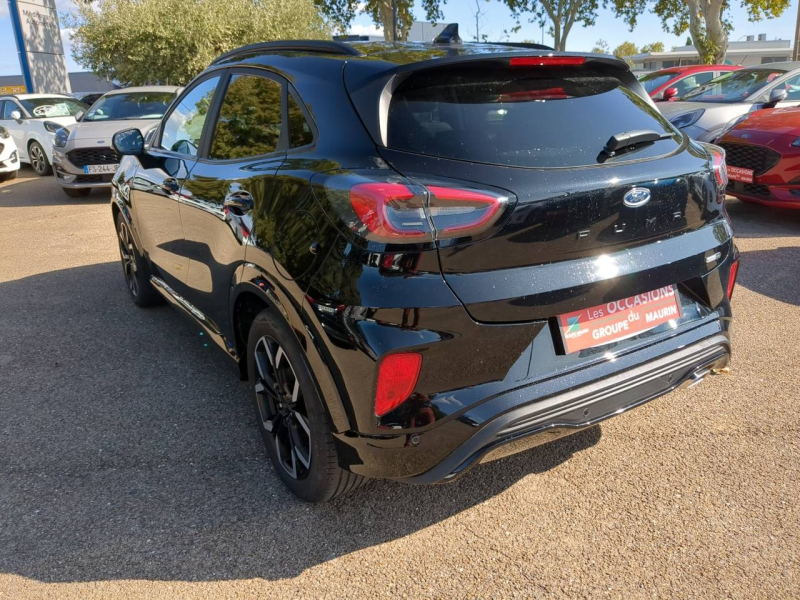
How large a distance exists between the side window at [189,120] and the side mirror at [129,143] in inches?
5.7

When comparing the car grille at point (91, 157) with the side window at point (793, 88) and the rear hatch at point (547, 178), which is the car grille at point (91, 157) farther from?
the side window at point (793, 88)

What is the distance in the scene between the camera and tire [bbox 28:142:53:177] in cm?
1398

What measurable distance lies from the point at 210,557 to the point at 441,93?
186 cm

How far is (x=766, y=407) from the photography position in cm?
337

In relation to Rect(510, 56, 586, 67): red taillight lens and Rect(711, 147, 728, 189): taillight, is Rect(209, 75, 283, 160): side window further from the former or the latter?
Rect(711, 147, 728, 189): taillight

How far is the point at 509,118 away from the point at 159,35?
58.4ft

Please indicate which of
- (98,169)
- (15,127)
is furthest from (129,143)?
(15,127)

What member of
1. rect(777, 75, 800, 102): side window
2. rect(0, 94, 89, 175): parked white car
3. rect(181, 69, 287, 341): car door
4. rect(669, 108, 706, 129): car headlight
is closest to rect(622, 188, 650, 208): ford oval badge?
rect(181, 69, 287, 341): car door

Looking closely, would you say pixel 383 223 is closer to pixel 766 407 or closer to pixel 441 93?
pixel 441 93

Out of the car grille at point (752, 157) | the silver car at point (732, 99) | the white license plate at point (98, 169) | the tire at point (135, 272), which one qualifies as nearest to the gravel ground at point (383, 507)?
the tire at point (135, 272)

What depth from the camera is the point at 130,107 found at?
448 inches

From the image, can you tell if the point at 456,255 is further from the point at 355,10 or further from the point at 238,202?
the point at 355,10

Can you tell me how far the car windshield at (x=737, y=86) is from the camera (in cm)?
983

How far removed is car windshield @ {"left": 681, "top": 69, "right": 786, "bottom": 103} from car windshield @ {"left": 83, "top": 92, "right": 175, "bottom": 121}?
8.54m
